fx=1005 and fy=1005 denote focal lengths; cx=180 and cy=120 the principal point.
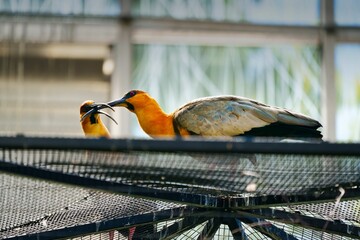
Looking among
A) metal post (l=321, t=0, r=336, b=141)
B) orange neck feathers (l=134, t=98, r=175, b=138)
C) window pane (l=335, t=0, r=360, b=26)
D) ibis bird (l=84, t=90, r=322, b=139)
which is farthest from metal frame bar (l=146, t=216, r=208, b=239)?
window pane (l=335, t=0, r=360, b=26)

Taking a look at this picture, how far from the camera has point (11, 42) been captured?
5.34m

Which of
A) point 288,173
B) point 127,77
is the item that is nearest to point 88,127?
point 288,173

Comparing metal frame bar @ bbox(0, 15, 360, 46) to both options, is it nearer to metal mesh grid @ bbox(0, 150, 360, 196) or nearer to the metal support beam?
the metal support beam

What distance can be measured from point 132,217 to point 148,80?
3.49m

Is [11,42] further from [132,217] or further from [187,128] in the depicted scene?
[132,217]

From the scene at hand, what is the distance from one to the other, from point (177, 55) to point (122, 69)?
345 millimetres

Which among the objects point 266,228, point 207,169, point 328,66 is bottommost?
point 266,228

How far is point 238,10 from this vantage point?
18.1 feet

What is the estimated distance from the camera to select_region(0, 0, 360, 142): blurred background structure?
17.6 feet

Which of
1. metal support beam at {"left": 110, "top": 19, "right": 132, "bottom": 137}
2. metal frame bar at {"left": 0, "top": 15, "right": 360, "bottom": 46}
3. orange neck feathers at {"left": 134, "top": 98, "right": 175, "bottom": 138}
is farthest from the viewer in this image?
metal frame bar at {"left": 0, "top": 15, "right": 360, "bottom": 46}

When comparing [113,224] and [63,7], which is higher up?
[63,7]

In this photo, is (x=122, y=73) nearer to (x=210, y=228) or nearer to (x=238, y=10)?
(x=238, y=10)

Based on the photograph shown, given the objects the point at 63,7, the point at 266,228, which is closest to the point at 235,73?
the point at 63,7

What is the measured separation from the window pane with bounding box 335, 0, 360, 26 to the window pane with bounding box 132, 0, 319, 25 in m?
0.12
